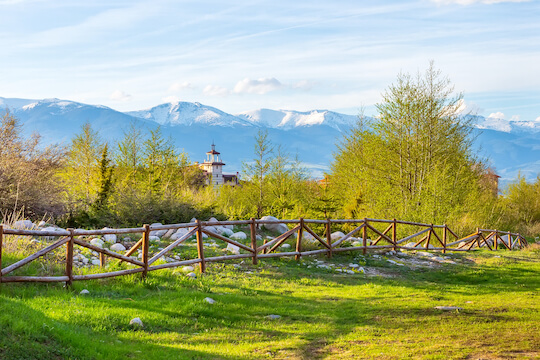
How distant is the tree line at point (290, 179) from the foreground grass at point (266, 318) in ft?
31.2

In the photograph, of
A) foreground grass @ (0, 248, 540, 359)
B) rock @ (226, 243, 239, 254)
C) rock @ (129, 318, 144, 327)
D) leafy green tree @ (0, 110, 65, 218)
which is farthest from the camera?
Answer: leafy green tree @ (0, 110, 65, 218)

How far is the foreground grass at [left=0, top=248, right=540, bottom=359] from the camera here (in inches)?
254

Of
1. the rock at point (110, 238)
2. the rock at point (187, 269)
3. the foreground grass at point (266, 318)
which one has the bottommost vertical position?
the foreground grass at point (266, 318)

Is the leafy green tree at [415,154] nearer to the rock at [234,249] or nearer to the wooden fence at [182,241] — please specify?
the wooden fence at [182,241]

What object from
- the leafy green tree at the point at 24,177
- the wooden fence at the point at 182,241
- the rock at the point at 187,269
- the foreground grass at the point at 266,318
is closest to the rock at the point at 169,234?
the wooden fence at the point at 182,241

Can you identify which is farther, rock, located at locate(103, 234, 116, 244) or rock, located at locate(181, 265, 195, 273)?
rock, located at locate(103, 234, 116, 244)

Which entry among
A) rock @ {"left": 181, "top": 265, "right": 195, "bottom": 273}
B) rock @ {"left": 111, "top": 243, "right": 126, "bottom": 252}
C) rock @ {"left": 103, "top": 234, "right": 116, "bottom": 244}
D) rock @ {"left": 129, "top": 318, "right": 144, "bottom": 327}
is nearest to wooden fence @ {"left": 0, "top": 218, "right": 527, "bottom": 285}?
rock @ {"left": 181, "top": 265, "right": 195, "bottom": 273}

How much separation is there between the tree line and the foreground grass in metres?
9.52

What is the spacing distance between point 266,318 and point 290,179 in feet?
74.2

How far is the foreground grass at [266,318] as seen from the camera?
21.2ft

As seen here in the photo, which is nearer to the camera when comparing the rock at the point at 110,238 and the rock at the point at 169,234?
the rock at the point at 110,238

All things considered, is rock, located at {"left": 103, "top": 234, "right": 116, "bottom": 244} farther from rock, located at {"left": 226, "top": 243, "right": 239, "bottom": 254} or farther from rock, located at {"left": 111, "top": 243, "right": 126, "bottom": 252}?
rock, located at {"left": 226, "top": 243, "right": 239, "bottom": 254}

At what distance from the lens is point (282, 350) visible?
6934 mm

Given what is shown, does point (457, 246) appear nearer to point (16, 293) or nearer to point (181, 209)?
point (181, 209)
